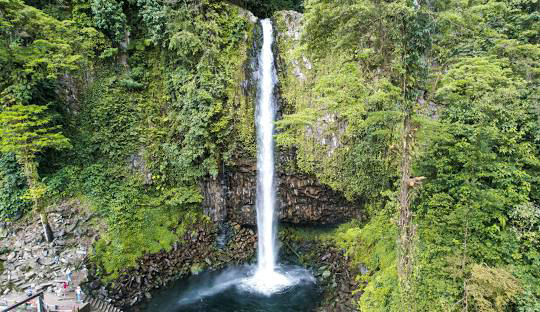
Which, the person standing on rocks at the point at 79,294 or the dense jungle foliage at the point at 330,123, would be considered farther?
the person standing on rocks at the point at 79,294

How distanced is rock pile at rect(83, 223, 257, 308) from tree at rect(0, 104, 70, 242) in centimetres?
343

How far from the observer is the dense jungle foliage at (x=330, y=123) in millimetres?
7820

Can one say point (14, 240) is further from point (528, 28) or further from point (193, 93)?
point (528, 28)

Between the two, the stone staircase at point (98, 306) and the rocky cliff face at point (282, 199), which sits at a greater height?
the rocky cliff face at point (282, 199)

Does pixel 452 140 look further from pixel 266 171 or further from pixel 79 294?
pixel 79 294

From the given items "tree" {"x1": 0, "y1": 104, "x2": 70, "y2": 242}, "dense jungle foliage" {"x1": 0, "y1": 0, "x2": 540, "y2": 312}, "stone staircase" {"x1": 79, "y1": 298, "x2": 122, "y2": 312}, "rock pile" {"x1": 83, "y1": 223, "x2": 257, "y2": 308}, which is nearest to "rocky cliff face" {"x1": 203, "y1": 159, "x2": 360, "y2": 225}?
"dense jungle foliage" {"x1": 0, "y1": 0, "x2": 540, "y2": 312}

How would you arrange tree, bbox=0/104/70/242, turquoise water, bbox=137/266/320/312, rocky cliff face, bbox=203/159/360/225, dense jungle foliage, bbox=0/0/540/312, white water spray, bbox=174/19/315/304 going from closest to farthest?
dense jungle foliage, bbox=0/0/540/312 → tree, bbox=0/104/70/242 → turquoise water, bbox=137/266/320/312 → white water spray, bbox=174/19/315/304 → rocky cliff face, bbox=203/159/360/225

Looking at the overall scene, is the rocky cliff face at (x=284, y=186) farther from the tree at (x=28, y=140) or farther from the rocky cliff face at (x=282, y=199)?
the tree at (x=28, y=140)

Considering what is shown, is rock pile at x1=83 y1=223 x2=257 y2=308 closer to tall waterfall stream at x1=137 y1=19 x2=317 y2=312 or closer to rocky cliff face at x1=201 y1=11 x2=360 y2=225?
tall waterfall stream at x1=137 y1=19 x2=317 y2=312

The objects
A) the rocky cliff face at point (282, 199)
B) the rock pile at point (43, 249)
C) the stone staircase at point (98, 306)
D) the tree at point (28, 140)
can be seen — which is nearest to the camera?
the stone staircase at point (98, 306)

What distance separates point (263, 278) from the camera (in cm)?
1434

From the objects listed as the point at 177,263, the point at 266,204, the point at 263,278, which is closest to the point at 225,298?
the point at 263,278

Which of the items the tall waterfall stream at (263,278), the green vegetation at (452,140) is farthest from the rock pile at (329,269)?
the green vegetation at (452,140)

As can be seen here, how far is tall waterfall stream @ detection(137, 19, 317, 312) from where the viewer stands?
1244 cm
